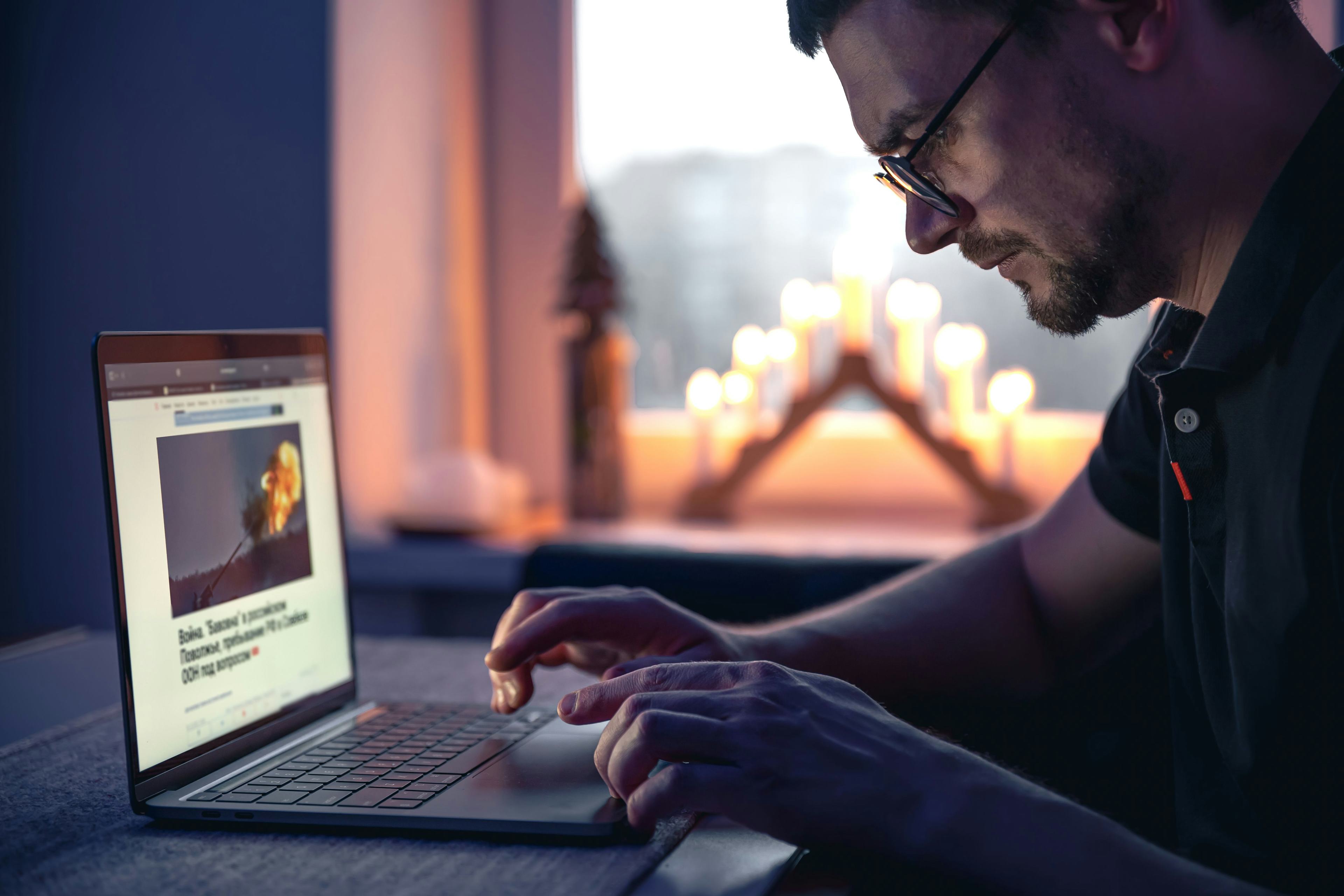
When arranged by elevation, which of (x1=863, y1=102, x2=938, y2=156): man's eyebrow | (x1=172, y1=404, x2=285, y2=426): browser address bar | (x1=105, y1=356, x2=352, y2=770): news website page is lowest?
(x1=105, y1=356, x2=352, y2=770): news website page

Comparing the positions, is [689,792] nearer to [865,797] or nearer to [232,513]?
[865,797]

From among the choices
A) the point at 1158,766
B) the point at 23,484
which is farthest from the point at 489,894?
the point at 23,484

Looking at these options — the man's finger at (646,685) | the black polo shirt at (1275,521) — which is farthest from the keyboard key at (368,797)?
the black polo shirt at (1275,521)

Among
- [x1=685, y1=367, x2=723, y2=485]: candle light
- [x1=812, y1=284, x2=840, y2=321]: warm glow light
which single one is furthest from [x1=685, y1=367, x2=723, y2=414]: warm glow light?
[x1=812, y1=284, x2=840, y2=321]: warm glow light

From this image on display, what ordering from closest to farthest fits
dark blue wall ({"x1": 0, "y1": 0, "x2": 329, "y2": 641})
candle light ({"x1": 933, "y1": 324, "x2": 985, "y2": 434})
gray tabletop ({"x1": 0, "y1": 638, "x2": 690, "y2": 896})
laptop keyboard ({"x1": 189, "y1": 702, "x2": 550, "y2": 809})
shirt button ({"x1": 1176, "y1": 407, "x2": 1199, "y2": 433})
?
gray tabletop ({"x1": 0, "y1": 638, "x2": 690, "y2": 896}) < laptop keyboard ({"x1": 189, "y1": 702, "x2": 550, "y2": 809}) < shirt button ({"x1": 1176, "y1": 407, "x2": 1199, "y2": 433}) < dark blue wall ({"x1": 0, "y1": 0, "x2": 329, "y2": 641}) < candle light ({"x1": 933, "y1": 324, "x2": 985, "y2": 434})

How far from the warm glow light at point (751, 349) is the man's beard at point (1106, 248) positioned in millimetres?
1113

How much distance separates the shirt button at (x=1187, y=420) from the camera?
753 millimetres

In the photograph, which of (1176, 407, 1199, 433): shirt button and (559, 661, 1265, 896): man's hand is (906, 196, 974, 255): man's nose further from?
Result: (559, 661, 1265, 896): man's hand

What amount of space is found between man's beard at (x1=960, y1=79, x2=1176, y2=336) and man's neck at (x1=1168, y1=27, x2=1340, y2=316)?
0.10ft

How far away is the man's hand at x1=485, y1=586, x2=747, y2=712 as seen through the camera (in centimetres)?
82

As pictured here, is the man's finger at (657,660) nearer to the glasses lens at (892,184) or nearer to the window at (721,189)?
the glasses lens at (892,184)

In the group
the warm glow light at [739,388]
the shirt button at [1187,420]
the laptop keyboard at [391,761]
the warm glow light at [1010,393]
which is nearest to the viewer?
the laptop keyboard at [391,761]

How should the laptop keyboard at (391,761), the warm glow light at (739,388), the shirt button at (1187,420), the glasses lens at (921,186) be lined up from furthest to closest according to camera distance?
the warm glow light at (739,388) → the glasses lens at (921,186) → the shirt button at (1187,420) → the laptop keyboard at (391,761)

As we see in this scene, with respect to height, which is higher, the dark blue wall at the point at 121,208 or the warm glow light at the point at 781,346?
the dark blue wall at the point at 121,208
